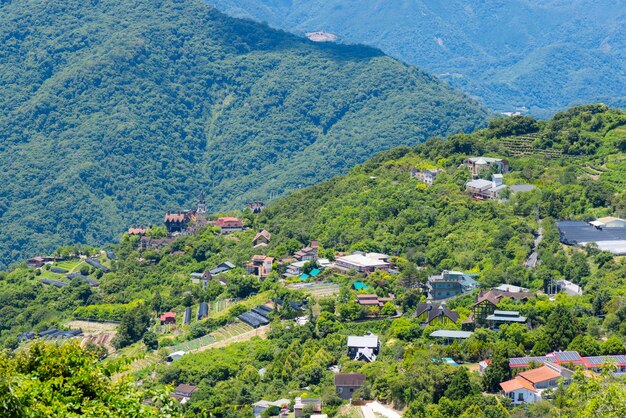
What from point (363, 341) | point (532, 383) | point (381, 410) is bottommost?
point (363, 341)

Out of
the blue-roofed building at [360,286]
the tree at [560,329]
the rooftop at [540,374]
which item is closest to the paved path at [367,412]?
the rooftop at [540,374]

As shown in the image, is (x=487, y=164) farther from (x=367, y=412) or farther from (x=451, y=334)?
(x=367, y=412)

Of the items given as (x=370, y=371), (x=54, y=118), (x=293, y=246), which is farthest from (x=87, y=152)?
(x=370, y=371)

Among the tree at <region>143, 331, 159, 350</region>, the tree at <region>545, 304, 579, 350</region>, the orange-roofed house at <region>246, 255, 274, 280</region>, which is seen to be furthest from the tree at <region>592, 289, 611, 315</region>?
the tree at <region>143, 331, 159, 350</region>

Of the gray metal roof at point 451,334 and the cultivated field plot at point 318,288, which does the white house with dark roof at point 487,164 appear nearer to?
the cultivated field plot at point 318,288

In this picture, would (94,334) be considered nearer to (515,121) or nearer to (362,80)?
(515,121)

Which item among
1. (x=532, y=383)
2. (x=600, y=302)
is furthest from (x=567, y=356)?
(x=600, y=302)
